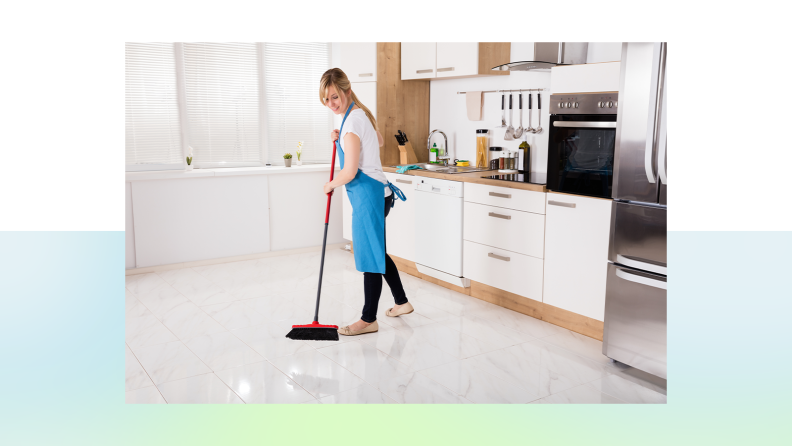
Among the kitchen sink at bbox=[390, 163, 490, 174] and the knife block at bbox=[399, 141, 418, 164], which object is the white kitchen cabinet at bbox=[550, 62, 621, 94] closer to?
the kitchen sink at bbox=[390, 163, 490, 174]

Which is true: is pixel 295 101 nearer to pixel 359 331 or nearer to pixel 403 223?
pixel 403 223

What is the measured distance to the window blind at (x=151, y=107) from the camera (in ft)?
15.3

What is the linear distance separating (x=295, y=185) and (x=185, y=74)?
4.16 feet

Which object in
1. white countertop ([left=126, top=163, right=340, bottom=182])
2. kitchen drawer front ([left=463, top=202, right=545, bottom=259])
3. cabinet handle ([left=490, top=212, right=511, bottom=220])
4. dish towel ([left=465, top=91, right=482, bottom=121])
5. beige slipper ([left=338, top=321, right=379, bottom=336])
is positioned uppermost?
dish towel ([left=465, top=91, right=482, bottom=121])

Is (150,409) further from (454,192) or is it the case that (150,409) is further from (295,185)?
(295,185)

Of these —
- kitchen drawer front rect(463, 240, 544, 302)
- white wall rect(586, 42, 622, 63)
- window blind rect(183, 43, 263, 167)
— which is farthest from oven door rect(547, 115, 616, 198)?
window blind rect(183, 43, 263, 167)

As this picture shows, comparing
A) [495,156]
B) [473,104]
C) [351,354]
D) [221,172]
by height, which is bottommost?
[351,354]

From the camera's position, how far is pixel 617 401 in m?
2.52

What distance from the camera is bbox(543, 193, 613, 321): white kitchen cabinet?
9.96ft

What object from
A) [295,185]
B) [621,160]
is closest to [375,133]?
[621,160]

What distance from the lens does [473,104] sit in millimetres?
4543

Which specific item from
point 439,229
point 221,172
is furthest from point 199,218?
point 439,229

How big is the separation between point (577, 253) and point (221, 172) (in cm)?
301

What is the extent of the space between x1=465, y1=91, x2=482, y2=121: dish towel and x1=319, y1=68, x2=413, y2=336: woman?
56.2 inches
